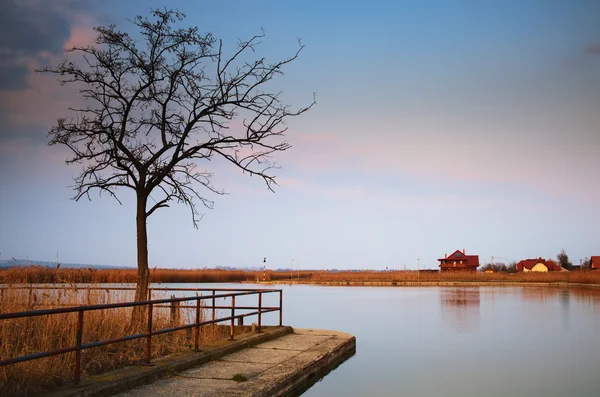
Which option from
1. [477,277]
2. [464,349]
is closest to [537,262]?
[477,277]

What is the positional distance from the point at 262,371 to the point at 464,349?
949 centimetres

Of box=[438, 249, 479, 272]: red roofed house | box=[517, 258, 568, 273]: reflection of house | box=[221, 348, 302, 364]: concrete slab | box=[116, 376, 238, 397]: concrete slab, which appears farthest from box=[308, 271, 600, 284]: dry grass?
box=[116, 376, 238, 397]: concrete slab

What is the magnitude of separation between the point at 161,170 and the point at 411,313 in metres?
18.4

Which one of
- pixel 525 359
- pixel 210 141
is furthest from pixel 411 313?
pixel 210 141

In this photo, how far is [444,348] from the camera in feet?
56.9

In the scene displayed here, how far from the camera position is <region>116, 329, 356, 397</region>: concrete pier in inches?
311

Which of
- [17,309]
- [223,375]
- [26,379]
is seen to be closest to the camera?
[26,379]

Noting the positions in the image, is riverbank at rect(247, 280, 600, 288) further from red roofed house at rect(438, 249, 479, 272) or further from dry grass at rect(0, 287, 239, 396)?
dry grass at rect(0, 287, 239, 396)

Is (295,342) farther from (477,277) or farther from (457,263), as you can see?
(457,263)

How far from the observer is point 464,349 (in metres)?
17.0

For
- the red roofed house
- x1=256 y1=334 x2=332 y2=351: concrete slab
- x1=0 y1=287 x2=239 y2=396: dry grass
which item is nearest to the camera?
x1=0 y1=287 x2=239 y2=396: dry grass

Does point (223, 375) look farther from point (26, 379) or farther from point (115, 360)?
point (26, 379)

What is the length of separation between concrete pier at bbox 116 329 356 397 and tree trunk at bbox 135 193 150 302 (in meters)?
2.99

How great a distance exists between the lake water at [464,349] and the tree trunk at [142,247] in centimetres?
470
